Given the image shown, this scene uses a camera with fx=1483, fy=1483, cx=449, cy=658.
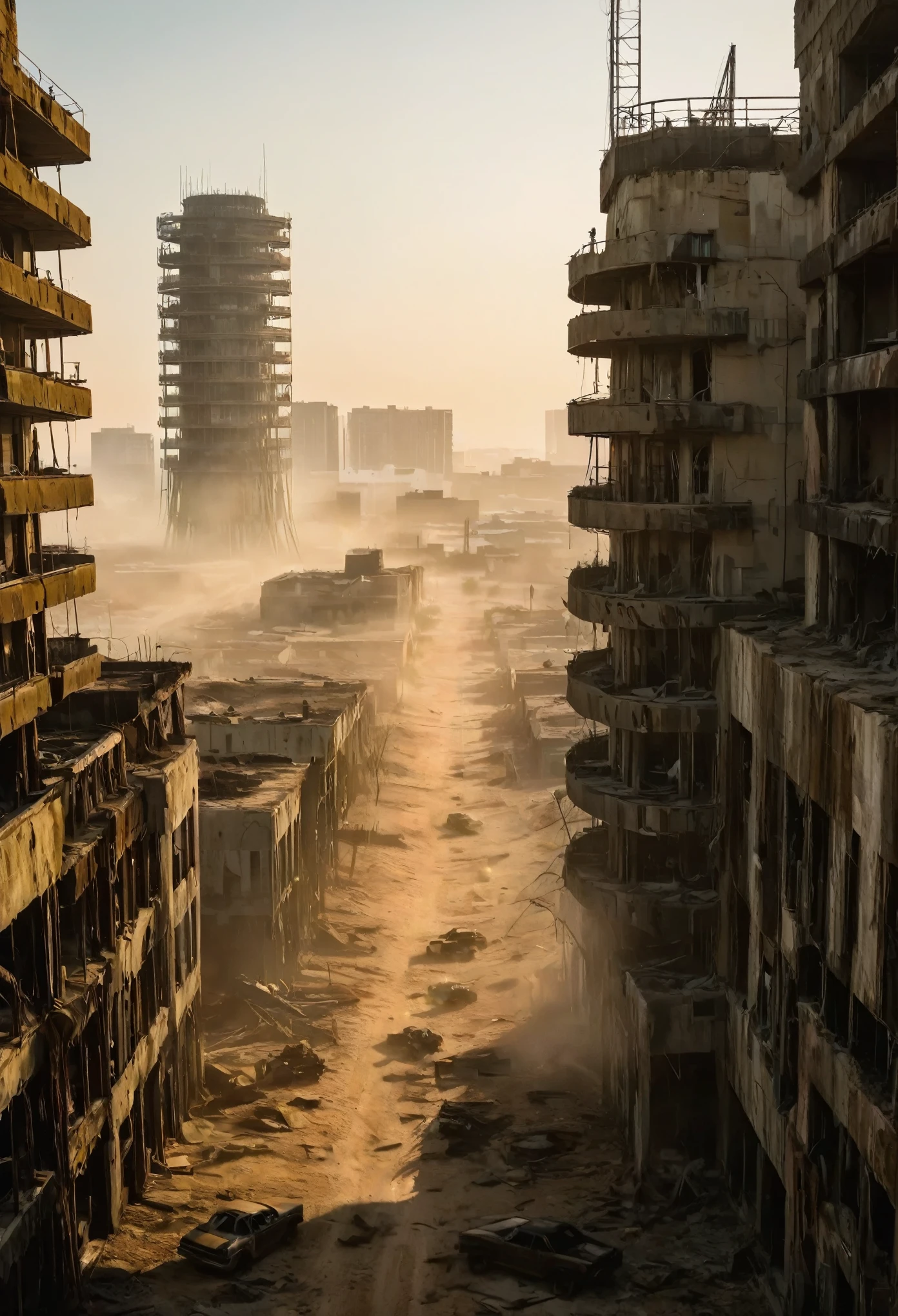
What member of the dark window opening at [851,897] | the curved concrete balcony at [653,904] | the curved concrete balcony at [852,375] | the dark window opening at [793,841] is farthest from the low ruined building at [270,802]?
the dark window opening at [851,897]

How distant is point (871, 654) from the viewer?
25.2 m

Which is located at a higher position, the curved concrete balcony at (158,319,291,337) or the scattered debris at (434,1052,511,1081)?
the curved concrete balcony at (158,319,291,337)

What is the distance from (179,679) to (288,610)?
2594 inches

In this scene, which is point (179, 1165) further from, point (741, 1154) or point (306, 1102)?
point (741, 1154)

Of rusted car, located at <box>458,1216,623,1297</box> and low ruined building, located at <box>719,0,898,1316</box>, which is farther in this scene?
rusted car, located at <box>458,1216,623,1297</box>

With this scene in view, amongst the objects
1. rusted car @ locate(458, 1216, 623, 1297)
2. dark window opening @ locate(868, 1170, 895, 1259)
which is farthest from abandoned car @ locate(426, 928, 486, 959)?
dark window opening @ locate(868, 1170, 895, 1259)

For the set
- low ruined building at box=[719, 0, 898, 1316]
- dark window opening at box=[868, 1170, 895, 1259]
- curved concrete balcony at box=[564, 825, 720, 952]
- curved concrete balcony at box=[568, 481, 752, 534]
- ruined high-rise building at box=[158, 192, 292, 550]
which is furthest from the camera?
ruined high-rise building at box=[158, 192, 292, 550]

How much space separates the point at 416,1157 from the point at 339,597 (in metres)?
70.9

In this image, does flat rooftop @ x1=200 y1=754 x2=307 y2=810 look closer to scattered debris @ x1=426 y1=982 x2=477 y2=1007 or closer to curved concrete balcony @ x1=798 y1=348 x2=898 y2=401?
scattered debris @ x1=426 y1=982 x2=477 y2=1007

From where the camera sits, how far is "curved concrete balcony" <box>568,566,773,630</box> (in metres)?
33.8

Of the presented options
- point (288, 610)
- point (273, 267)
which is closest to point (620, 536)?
point (288, 610)

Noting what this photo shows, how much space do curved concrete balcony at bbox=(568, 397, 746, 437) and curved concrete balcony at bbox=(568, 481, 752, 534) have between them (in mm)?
1698

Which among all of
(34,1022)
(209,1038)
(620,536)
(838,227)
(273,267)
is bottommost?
(209,1038)

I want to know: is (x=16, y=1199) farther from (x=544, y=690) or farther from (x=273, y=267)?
(x=273, y=267)
